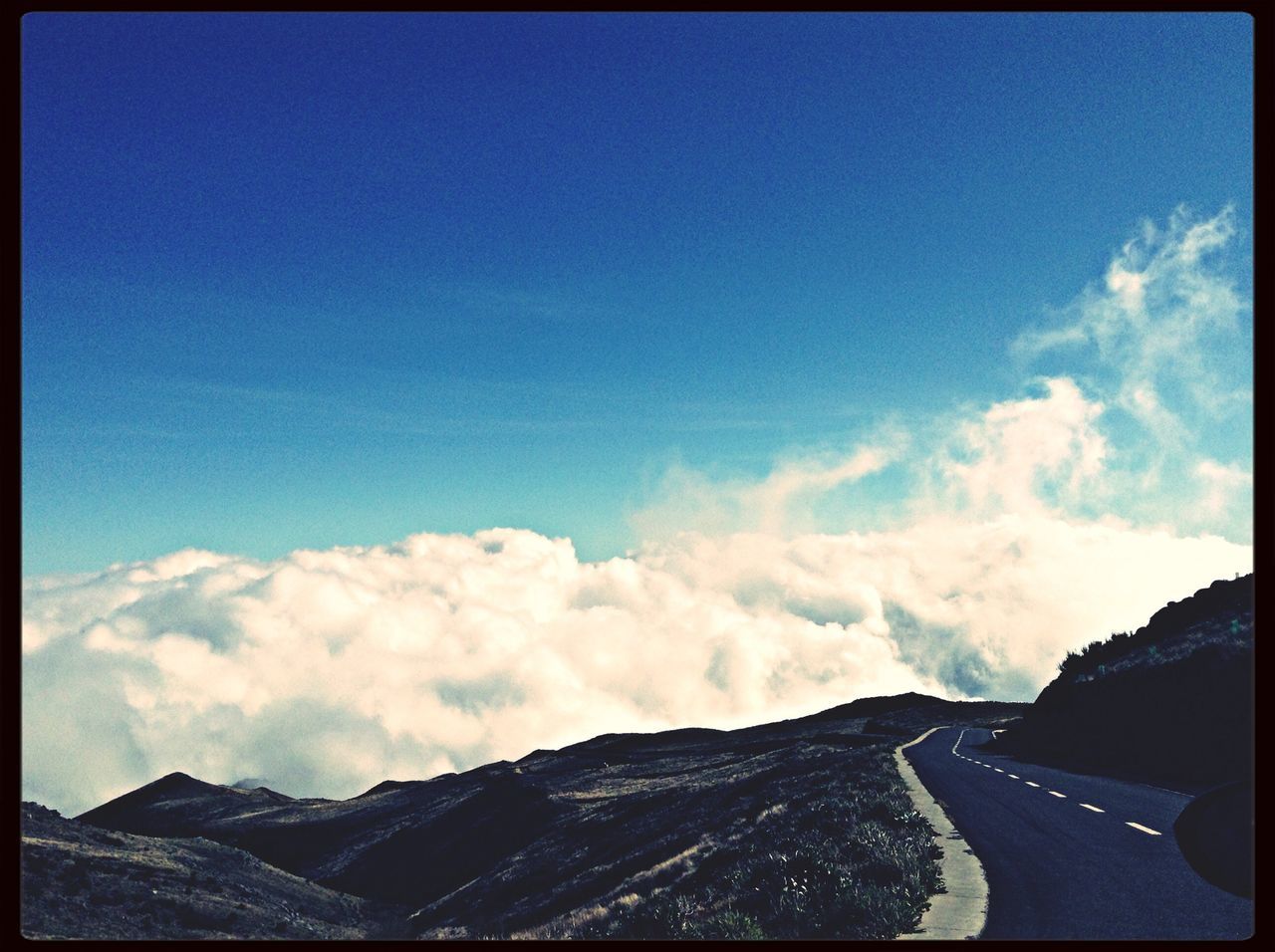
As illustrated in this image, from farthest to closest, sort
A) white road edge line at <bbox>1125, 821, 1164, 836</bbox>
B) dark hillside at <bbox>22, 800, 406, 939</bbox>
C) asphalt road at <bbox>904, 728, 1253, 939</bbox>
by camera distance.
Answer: dark hillside at <bbox>22, 800, 406, 939</bbox>
white road edge line at <bbox>1125, 821, 1164, 836</bbox>
asphalt road at <bbox>904, 728, 1253, 939</bbox>

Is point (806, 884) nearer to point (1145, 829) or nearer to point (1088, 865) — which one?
point (1088, 865)

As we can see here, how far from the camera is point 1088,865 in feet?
37.2

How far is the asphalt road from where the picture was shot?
27.1ft

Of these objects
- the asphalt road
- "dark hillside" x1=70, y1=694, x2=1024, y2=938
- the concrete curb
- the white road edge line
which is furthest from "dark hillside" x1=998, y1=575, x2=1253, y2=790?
"dark hillside" x1=70, y1=694, x2=1024, y2=938

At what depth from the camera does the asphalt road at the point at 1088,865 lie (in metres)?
8.25

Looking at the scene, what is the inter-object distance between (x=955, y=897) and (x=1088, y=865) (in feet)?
9.94

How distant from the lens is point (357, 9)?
14.6 ft

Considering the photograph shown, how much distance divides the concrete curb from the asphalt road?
18cm

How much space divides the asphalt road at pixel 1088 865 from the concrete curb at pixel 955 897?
183 millimetres

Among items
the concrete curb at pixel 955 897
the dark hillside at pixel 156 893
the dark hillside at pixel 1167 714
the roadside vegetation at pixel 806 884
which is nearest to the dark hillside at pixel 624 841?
the roadside vegetation at pixel 806 884

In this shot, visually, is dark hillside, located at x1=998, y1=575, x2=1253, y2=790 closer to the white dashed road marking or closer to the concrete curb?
the white dashed road marking

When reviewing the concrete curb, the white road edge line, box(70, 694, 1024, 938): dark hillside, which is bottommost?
box(70, 694, 1024, 938): dark hillside

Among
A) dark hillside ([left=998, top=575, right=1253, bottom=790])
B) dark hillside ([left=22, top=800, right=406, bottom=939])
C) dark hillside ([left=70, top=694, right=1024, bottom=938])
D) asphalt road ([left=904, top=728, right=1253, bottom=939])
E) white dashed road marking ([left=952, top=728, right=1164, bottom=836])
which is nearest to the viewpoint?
asphalt road ([left=904, top=728, right=1253, bottom=939])
